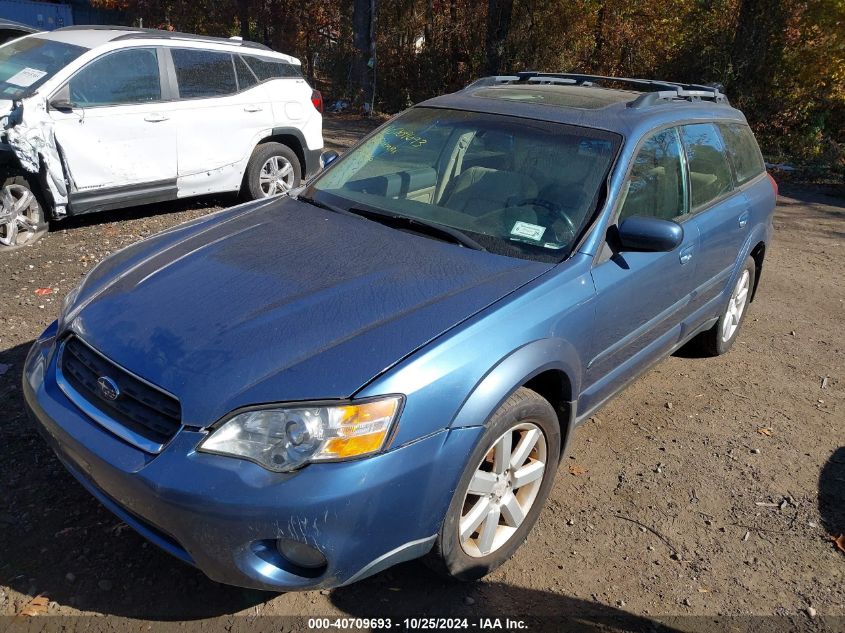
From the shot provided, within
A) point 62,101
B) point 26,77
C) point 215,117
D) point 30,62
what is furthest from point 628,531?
point 30,62

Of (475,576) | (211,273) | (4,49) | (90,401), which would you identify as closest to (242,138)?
(4,49)

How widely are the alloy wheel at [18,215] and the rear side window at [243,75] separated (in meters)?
2.40

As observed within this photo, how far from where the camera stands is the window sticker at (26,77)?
238 inches

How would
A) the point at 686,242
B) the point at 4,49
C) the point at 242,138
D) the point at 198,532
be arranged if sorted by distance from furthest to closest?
1. the point at 242,138
2. the point at 4,49
3. the point at 686,242
4. the point at 198,532

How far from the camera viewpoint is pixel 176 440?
91.0 inches

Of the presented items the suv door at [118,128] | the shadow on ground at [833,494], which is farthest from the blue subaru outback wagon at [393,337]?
the suv door at [118,128]

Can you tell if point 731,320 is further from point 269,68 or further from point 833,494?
point 269,68

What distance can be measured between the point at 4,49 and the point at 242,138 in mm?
2217

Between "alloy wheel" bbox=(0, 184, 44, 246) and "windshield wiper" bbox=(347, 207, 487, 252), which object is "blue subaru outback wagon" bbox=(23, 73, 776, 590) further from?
"alloy wheel" bbox=(0, 184, 44, 246)

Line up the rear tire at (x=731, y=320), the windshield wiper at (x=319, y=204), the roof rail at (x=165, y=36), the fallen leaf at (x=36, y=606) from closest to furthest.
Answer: the fallen leaf at (x=36, y=606) < the windshield wiper at (x=319, y=204) < the rear tire at (x=731, y=320) < the roof rail at (x=165, y=36)

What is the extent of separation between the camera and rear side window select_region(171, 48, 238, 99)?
6895mm

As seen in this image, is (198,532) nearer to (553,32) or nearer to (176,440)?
(176,440)

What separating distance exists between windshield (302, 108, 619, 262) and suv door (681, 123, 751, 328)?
2.91ft

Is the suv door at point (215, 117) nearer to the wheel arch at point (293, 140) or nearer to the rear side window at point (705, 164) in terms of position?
the wheel arch at point (293, 140)
